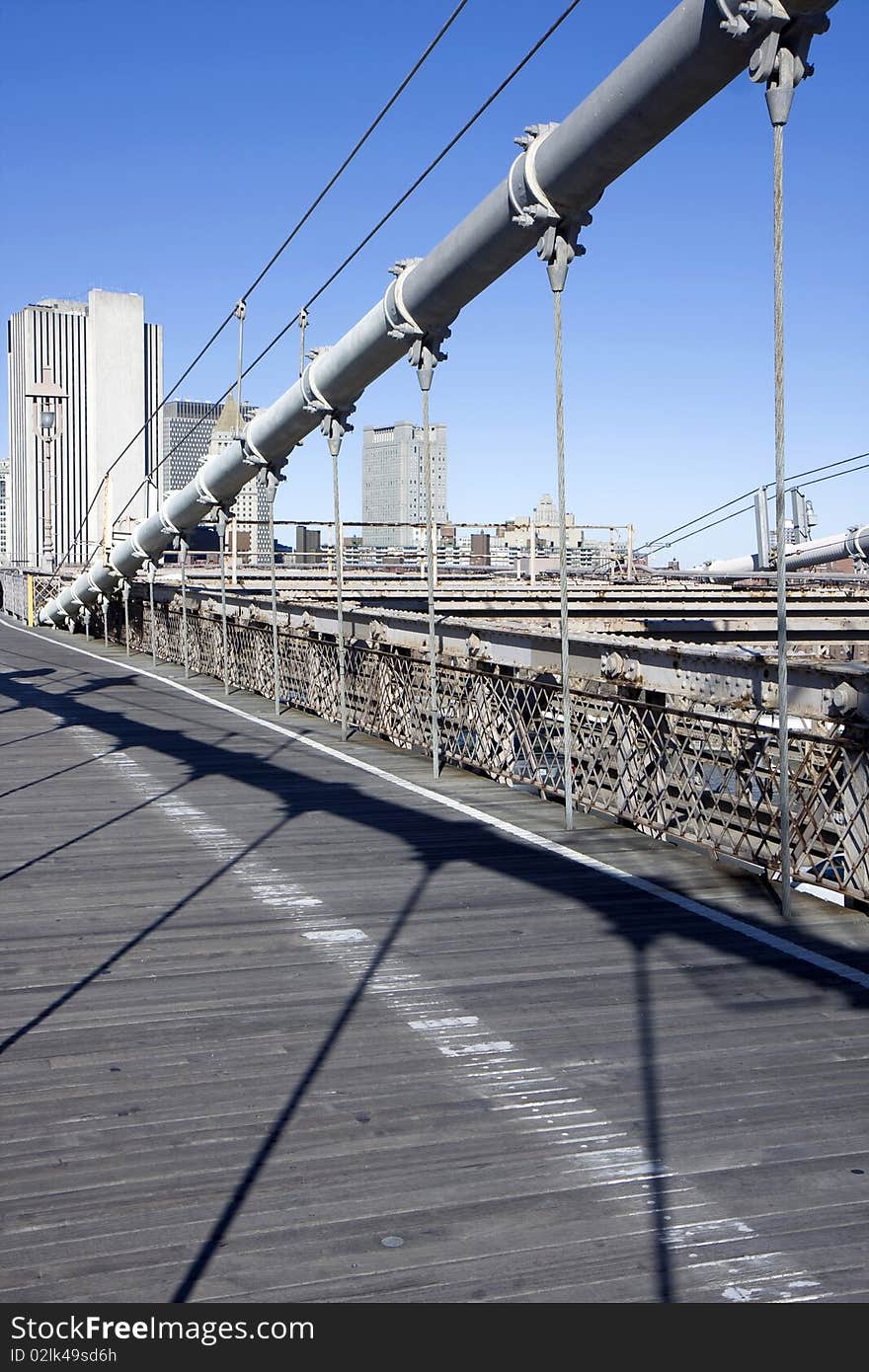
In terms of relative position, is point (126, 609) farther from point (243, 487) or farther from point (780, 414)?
point (780, 414)

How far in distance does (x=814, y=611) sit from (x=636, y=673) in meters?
10.3

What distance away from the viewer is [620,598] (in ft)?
78.8

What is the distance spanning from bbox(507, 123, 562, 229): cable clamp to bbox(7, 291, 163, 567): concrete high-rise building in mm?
22514

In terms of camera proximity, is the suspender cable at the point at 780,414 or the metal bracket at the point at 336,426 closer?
the suspender cable at the point at 780,414

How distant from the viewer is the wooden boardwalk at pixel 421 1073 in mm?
4035

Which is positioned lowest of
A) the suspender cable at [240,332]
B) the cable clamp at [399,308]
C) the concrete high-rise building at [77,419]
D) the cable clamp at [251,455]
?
the cable clamp at [251,455]

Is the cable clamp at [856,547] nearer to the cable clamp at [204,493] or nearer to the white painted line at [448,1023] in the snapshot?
the cable clamp at [204,493]

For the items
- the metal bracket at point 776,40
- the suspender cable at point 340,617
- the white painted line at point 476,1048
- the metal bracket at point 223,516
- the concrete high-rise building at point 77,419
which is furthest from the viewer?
the concrete high-rise building at point 77,419

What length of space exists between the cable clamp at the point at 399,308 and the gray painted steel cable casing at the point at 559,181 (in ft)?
0.11

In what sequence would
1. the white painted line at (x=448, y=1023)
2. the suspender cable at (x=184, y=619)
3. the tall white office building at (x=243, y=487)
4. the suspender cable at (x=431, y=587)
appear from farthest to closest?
the suspender cable at (x=184, y=619) < the tall white office building at (x=243, y=487) < the suspender cable at (x=431, y=587) < the white painted line at (x=448, y=1023)

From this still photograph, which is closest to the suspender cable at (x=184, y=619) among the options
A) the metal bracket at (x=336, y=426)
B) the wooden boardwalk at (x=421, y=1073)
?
the metal bracket at (x=336, y=426)

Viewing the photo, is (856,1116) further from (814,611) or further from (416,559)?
(416,559)

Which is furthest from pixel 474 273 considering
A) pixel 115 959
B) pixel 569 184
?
pixel 115 959

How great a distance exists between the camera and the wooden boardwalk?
159 inches
